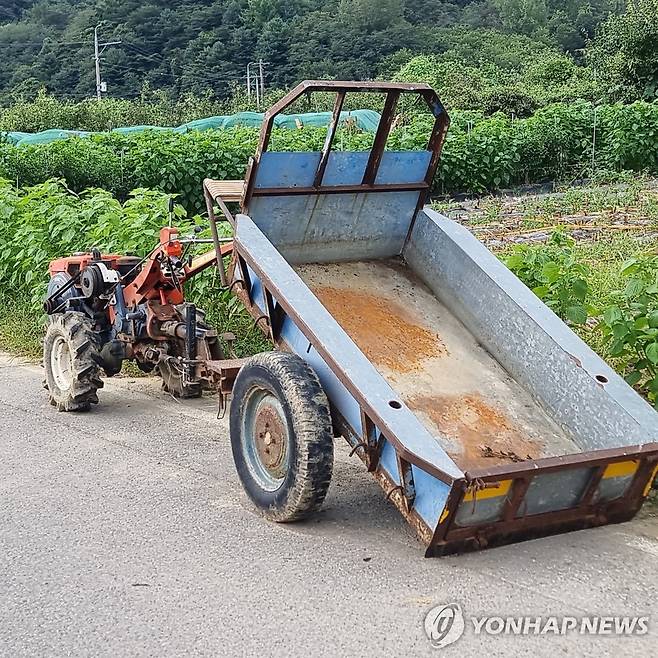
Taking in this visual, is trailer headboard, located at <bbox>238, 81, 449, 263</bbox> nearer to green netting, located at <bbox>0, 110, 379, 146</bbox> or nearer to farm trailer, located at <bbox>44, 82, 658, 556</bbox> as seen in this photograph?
farm trailer, located at <bbox>44, 82, 658, 556</bbox>

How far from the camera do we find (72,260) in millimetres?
7531

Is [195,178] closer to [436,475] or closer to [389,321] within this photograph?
[389,321]

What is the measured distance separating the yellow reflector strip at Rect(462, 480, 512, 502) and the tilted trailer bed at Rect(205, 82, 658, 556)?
0.03 feet

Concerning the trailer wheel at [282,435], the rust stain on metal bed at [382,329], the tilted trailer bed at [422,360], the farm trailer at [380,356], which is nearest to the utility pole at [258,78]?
the farm trailer at [380,356]

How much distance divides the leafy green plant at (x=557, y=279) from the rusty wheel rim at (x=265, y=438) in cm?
223

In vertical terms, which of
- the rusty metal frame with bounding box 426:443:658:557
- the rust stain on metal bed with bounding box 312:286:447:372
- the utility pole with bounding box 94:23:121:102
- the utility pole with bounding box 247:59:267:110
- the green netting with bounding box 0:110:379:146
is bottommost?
the utility pole with bounding box 94:23:121:102

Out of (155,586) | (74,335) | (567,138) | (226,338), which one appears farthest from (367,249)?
(567,138)

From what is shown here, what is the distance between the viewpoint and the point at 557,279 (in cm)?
646

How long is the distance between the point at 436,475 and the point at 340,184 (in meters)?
2.49

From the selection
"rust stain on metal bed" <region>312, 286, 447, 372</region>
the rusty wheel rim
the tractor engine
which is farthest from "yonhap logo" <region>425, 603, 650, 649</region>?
the tractor engine

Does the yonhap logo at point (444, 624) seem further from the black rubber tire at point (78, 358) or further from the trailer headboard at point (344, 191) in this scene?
the black rubber tire at point (78, 358)

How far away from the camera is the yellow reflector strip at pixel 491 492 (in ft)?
13.5

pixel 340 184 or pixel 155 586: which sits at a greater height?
pixel 340 184

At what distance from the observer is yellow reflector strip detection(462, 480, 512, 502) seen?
411cm
